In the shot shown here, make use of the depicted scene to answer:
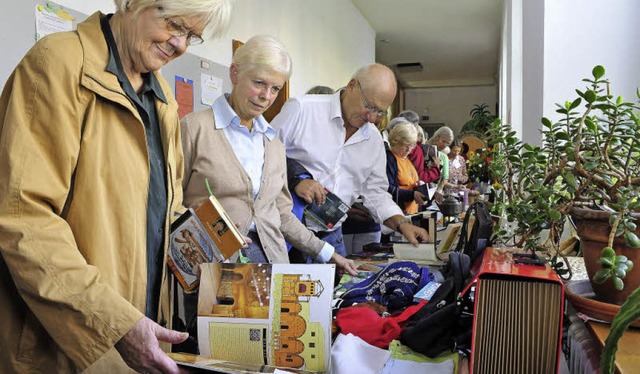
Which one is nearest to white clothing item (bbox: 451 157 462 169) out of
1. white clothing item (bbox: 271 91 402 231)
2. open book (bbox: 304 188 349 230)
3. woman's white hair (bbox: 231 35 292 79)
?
white clothing item (bbox: 271 91 402 231)

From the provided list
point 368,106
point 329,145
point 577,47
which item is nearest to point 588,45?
point 577,47

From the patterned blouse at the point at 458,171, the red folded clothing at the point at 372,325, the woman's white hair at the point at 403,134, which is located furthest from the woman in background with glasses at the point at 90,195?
the patterned blouse at the point at 458,171

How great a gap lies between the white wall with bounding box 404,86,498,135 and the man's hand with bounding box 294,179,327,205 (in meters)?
15.3

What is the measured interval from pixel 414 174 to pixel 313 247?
10.3 feet

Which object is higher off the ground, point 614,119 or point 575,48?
point 575,48

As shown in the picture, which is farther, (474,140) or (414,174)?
(474,140)

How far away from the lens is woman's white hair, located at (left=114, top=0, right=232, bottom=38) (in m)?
1.21

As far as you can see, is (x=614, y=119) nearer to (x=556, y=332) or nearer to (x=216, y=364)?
(x=556, y=332)

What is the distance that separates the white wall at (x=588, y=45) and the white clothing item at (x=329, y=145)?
907mm

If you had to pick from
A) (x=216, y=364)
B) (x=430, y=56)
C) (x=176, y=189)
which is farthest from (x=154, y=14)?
(x=430, y=56)

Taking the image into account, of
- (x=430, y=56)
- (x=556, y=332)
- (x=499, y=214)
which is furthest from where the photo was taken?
(x=430, y=56)

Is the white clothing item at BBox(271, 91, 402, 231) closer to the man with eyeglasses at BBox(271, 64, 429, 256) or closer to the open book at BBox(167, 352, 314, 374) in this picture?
the man with eyeglasses at BBox(271, 64, 429, 256)

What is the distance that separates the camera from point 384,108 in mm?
2617

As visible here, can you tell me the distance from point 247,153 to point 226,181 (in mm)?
171
